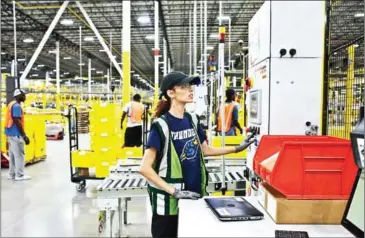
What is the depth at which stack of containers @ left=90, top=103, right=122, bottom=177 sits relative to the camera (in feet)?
20.1

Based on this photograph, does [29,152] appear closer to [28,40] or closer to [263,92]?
[263,92]

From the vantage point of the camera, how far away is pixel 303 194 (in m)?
1.78

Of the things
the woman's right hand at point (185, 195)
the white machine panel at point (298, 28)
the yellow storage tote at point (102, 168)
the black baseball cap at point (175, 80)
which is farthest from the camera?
the yellow storage tote at point (102, 168)

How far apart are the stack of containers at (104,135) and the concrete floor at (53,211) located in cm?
→ 58

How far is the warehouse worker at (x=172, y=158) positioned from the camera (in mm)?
2033

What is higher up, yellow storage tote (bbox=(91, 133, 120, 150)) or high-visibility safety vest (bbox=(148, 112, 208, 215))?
high-visibility safety vest (bbox=(148, 112, 208, 215))

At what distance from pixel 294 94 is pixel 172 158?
135 centimetres

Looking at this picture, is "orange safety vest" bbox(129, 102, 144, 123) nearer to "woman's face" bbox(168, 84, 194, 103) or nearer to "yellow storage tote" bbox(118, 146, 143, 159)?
"yellow storage tote" bbox(118, 146, 143, 159)

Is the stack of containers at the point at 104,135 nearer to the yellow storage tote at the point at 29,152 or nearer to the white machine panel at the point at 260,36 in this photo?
the yellow storage tote at the point at 29,152

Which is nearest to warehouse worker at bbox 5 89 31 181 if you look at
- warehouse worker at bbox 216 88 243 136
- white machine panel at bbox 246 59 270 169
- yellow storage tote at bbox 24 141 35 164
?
yellow storage tote at bbox 24 141 35 164

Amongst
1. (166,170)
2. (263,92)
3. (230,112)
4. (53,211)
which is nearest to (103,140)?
(53,211)

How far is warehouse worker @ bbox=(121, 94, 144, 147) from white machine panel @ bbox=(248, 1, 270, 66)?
3934 millimetres

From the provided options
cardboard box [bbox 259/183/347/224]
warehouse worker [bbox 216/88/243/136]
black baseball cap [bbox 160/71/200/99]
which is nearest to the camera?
cardboard box [bbox 259/183/347/224]

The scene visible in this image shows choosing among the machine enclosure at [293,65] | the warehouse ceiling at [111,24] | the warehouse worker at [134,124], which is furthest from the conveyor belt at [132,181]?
the warehouse ceiling at [111,24]
